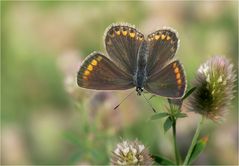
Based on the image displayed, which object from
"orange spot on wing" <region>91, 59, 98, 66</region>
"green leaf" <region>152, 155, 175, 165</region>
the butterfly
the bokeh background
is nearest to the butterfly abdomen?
the butterfly

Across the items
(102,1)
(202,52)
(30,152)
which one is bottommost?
(30,152)

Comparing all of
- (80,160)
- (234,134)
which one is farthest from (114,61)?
(234,134)

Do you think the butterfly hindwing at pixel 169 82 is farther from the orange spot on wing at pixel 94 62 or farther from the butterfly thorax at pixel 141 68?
the orange spot on wing at pixel 94 62

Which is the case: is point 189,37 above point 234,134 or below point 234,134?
above

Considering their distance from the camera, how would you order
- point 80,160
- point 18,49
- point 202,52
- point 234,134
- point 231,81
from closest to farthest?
point 231,81 → point 80,160 → point 234,134 → point 202,52 → point 18,49

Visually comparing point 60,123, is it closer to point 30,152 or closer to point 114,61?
point 30,152

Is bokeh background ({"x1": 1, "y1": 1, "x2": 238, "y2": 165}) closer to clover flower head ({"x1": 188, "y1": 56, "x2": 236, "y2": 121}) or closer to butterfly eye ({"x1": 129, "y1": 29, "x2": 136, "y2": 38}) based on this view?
butterfly eye ({"x1": 129, "y1": 29, "x2": 136, "y2": 38})

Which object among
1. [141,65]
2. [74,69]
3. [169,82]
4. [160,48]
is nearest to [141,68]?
[141,65]

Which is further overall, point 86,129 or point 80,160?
point 80,160
